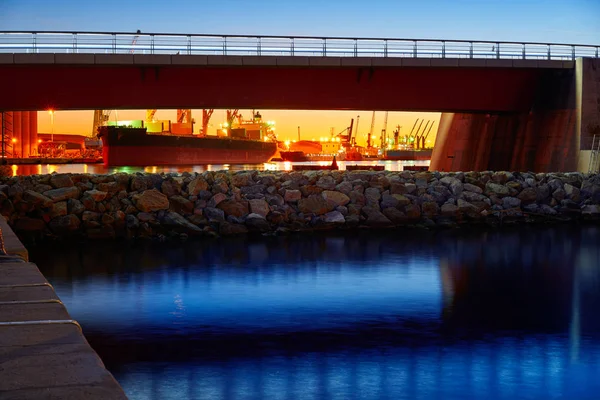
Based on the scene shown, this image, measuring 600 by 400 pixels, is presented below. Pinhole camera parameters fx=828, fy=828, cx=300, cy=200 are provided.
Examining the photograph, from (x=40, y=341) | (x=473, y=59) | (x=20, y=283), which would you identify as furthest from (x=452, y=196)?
(x=40, y=341)

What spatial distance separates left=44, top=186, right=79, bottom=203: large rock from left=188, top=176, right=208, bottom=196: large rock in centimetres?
383

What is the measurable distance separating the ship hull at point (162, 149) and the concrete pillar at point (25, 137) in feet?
300

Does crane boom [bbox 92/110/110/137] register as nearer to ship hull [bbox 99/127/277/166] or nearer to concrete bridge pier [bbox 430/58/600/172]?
ship hull [bbox 99/127/277/166]

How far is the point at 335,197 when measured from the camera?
30031 millimetres

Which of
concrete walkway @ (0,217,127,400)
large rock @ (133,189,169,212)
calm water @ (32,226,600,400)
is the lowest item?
calm water @ (32,226,600,400)

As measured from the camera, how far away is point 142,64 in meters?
34.8

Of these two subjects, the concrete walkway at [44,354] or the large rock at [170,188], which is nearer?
the concrete walkway at [44,354]

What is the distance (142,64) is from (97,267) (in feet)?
50.3

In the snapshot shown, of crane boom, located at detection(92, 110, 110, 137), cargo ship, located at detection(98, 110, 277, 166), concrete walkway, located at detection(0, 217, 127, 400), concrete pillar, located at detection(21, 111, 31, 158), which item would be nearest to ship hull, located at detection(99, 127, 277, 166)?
cargo ship, located at detection(98, 110, 277, 166)

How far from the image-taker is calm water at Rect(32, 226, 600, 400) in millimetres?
10773

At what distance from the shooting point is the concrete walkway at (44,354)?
5180 mm

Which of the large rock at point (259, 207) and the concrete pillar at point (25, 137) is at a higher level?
the concrete pillar at point (25, 137)

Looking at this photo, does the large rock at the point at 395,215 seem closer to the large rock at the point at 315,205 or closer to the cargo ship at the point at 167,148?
the large rock at the point at 315,205

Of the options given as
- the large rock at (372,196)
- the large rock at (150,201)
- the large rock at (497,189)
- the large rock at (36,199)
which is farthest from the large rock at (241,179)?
A: the large rock at (497,189)
